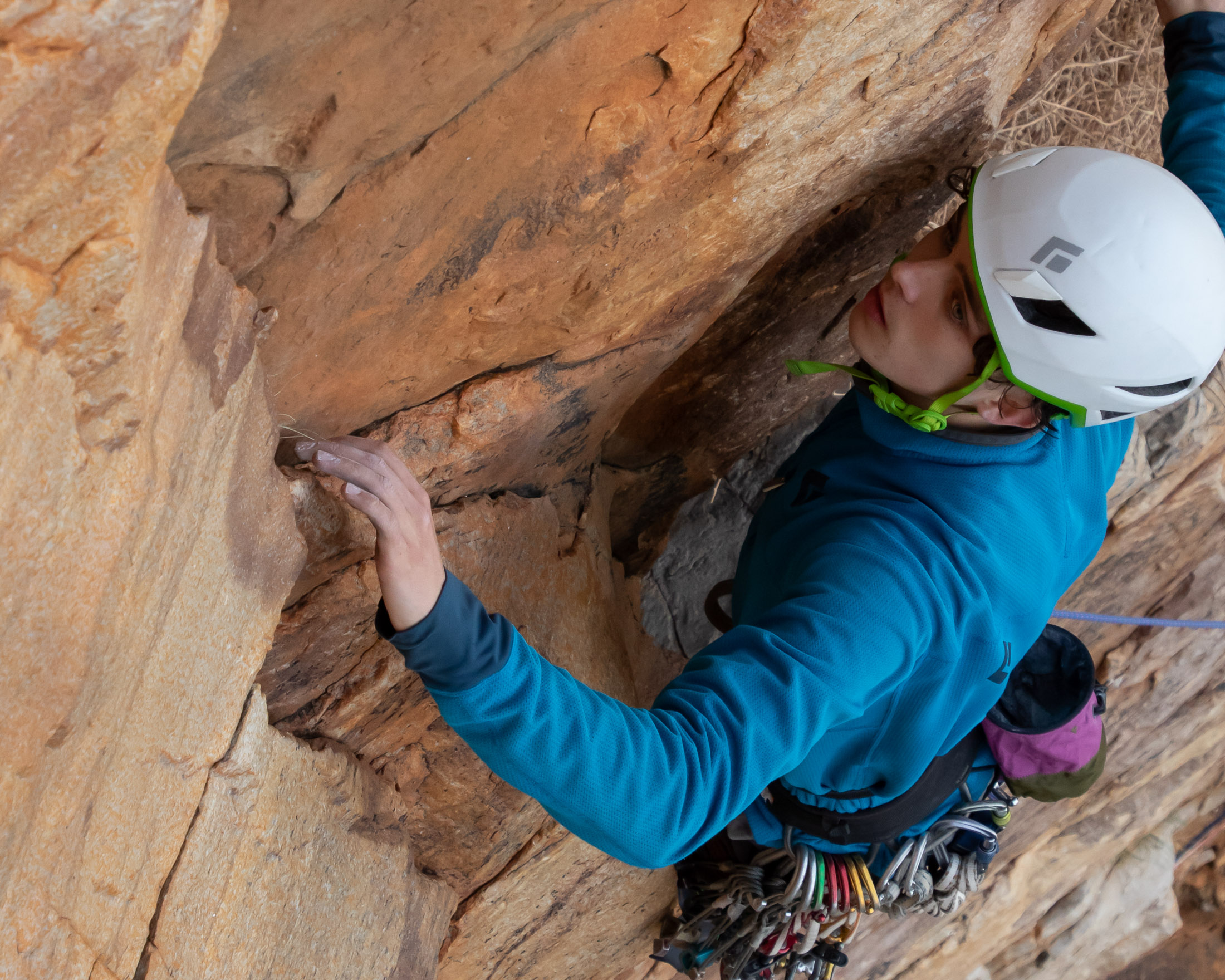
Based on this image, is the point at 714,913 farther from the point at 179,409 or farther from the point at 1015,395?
the point at 179,409

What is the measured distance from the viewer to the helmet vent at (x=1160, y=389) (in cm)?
190

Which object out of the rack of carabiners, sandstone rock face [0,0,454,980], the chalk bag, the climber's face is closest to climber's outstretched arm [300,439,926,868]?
sandstone rock face [0,0,454,980]

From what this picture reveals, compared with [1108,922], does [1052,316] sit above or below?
above

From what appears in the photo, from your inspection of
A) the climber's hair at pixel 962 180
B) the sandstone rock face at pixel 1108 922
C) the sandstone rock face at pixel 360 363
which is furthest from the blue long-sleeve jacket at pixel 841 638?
the sandstone rock face at pixel 1108 922

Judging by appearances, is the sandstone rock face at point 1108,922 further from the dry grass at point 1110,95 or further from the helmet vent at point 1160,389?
the helmet vent at point 1160,389

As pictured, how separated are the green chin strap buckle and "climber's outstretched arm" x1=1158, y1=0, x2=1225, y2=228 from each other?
855 millimetres

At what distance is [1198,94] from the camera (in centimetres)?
226

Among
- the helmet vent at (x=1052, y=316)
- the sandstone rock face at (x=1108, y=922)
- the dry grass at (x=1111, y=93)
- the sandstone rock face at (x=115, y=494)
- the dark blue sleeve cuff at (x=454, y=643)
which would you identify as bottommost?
the sandstone rock face at (x=1108, y=922)

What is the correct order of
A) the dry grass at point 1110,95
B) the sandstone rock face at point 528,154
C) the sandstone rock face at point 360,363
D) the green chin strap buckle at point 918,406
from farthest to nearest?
the dry grass at point 1110,95, the green chin strap buckle at point 918,406, the sandstone rock face at point 528,154, the sandstone rock face at point 360,363

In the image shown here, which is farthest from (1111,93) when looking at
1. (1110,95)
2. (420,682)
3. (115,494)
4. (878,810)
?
(115,494)

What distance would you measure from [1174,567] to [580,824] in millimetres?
3695

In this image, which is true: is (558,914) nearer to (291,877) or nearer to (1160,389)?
(291,877)

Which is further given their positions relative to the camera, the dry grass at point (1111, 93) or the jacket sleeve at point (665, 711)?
the dry grass at point (1111, 93)

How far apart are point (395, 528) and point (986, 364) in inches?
50.6
